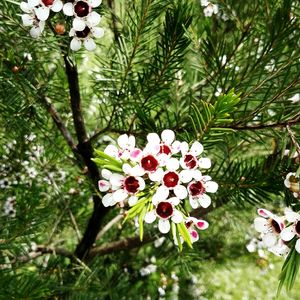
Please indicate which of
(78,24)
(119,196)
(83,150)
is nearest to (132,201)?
(119,196)

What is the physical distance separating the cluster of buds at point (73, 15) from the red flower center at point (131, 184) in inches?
9.3

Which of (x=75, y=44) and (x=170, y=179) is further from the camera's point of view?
(x=75, y=44)

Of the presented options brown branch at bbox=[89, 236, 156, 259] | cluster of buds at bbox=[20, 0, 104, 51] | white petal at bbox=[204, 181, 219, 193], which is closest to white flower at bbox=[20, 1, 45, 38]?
cluster of buds at bbox=[20, 0, 104, 51]

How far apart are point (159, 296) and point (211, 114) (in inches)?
69.5

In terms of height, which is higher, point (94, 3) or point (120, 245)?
point (94, 3)

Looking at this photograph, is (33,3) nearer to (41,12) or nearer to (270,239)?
(41,12)

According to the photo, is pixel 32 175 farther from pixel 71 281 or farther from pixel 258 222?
pixel 258 222

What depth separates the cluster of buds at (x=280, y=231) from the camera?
1.45 ft

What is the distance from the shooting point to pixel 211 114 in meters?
0.51

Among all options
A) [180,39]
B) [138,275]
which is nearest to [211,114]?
[180,39]

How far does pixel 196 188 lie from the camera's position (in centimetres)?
52

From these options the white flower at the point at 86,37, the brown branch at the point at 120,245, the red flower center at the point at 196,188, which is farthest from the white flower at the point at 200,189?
the brown branch at the point at 120,245

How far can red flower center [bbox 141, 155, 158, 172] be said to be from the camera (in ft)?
1.52

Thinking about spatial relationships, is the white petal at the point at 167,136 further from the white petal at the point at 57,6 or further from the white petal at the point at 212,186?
the white petal at the point at 57,6
